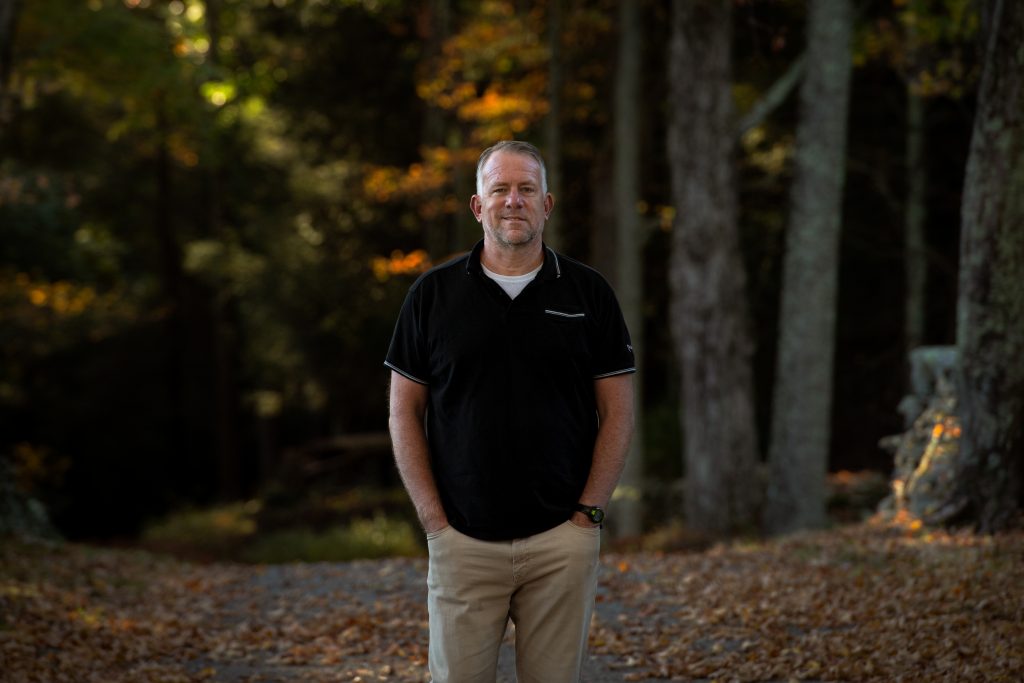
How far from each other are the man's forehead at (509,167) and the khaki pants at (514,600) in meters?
1.19

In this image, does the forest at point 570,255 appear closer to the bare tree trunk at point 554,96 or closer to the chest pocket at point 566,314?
the bare tree trunk at point 554,96

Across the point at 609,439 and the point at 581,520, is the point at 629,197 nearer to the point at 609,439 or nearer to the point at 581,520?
the point at 609,439

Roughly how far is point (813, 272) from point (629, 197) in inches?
139

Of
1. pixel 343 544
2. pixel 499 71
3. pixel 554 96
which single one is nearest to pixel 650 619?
pixel 554 96

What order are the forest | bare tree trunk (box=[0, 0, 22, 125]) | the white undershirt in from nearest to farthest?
1. the white undershirt
2. the forest
3. bare tree trunk (box=[0, 0, 22, 125])

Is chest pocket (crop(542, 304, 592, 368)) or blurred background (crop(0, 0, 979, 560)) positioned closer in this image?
chest pocket (crop(542, 304, 592, 368))

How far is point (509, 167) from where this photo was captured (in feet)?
13.9

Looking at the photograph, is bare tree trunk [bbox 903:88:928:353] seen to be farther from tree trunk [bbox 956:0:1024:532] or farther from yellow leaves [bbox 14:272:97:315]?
yellow leaves [bbox 14:272:97:315]

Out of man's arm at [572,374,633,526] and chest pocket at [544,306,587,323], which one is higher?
chest pocket at [544,306,587,323]

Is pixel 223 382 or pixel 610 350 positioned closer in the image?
pixel 610 350

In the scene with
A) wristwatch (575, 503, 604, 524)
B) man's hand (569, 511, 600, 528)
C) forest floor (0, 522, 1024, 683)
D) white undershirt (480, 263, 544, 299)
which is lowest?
forest floor (0, 522, 1024, 683)

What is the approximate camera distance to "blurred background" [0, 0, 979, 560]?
54.7 feet

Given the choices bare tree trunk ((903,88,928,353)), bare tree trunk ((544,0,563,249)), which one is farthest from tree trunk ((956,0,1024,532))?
bare tree trunk ((903,88,928,353))

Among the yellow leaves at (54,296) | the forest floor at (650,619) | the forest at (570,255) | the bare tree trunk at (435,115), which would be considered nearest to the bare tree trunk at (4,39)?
the forest at (570,255)
